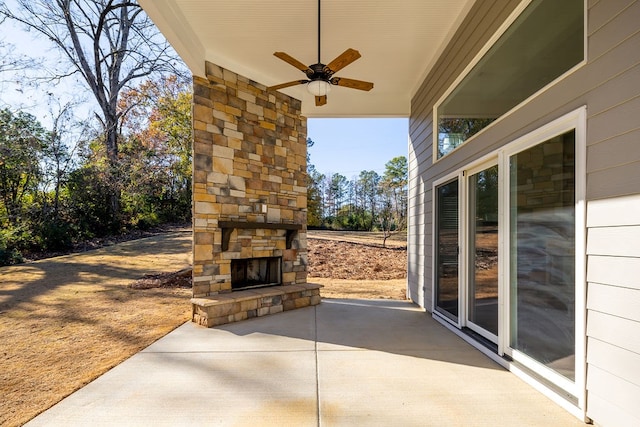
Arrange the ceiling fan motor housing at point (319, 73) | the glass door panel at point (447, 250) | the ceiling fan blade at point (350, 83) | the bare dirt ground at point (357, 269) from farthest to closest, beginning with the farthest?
the bare dirt ground at point (357, 269) < the glass door panel at point (447, 250) < the ceiling fan blade at point (350, 83) < the ceiling fan motor housing at point (319, 73)

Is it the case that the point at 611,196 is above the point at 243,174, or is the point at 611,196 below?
below

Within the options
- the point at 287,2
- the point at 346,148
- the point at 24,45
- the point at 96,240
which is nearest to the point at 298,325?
the point at 287,2

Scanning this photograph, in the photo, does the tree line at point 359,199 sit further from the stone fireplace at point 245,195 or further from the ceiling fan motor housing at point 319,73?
the ceiling fan motor housing at point 319,73

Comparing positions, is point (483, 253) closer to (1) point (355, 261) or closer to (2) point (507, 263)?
(2) point (507, 263)

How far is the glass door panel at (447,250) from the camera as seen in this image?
379 cm

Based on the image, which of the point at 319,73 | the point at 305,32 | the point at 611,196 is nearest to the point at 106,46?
the point at 305,32

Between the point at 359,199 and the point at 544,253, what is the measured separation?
2256 cm

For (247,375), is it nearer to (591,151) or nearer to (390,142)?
(591,151)

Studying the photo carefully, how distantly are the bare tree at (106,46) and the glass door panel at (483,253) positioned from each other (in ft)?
36.1

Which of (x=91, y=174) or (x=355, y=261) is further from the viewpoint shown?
(x=91, y=174)

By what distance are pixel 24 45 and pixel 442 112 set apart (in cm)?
1187

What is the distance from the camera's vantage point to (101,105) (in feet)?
38.4

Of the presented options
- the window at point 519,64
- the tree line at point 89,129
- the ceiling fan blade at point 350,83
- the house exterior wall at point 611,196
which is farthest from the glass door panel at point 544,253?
the tree line at point 89,129

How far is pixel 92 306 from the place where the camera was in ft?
14.6
